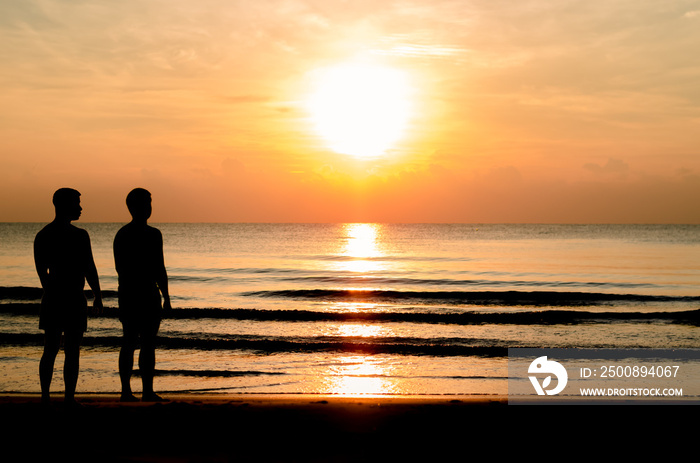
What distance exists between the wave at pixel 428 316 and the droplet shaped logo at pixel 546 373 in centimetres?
580

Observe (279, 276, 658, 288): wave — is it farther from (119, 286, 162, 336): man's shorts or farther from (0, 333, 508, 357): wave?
(119, 286, 162, 336): man's shorts

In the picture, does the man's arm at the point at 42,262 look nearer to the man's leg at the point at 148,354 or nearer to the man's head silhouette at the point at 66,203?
the man's head silhouette at the point at 66,203

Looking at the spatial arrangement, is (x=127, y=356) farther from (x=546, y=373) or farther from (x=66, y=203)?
(x=546, y=373)

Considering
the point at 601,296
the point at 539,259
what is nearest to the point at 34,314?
the point at 601,296

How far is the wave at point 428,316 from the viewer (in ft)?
58.6

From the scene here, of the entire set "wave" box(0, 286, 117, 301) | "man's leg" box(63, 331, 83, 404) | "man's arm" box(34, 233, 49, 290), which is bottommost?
"man's leg" box(63, 331, 83, 404)

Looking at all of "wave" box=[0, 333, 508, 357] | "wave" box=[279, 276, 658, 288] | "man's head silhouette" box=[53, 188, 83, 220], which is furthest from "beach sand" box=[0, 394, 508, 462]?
"wave" box=[279, 276, 658, 288]

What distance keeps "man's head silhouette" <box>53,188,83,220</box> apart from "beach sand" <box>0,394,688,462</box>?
6.51 feet

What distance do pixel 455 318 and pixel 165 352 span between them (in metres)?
9.41

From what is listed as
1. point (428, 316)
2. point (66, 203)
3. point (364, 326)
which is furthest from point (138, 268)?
point (428, 316)

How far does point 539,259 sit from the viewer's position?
1827 inches

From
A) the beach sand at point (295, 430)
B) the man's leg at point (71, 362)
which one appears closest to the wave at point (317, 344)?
the beach sand at point (295, 430)

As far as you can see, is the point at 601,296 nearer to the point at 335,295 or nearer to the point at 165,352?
the point at 335,295

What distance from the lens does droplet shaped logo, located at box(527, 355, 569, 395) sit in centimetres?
947
